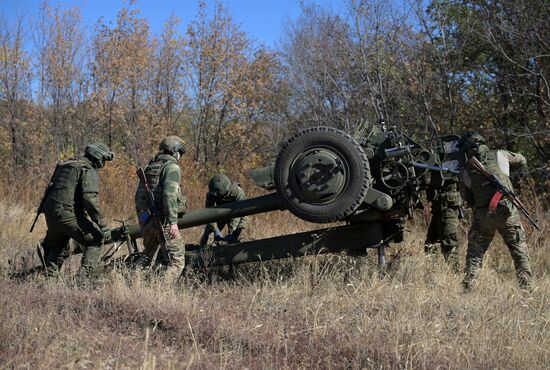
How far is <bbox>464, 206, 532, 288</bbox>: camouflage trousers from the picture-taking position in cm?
627

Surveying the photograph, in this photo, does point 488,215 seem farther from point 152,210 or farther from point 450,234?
point 152,210

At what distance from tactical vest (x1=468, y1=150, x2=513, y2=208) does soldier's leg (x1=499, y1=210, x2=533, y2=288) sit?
29 cm

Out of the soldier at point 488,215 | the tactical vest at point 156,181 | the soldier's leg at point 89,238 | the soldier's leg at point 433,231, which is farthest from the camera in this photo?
the soldier's leg at point 433,231

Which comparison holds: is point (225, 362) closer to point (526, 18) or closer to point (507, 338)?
point (507, 338)

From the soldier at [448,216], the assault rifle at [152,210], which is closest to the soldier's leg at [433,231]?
the soldier at [448,216]

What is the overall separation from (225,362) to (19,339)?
1447mm

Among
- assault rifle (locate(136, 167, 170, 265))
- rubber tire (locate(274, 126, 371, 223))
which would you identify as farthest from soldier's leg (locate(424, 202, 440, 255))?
assault rifle (locate(136, 167, 170, 265))

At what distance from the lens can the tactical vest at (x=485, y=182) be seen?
6316 mm

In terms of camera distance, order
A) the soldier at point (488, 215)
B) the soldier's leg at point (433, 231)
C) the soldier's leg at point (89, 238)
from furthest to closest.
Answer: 1. the soldier's leg at point (433, 231)
2. the soldier's leg at point (89, 238)
3. the soldier at point (488, 215)

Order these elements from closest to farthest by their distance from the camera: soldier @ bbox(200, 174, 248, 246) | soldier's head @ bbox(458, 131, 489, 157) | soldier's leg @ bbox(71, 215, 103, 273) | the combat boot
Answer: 1. soldier's head @ bbox(458, 131, 489, 157)
2. the combat boot
3. soldier's leg @ bbox(71, 215, 103, 273)
4. soldier @ bbox(200, 174, 248, 246)

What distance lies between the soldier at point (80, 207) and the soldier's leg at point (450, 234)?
3927 millimetres

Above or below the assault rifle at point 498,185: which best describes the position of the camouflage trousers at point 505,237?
below

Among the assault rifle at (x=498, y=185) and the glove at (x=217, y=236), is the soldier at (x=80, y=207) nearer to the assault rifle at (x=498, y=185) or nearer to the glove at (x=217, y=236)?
the glove at (x=217, y=236)

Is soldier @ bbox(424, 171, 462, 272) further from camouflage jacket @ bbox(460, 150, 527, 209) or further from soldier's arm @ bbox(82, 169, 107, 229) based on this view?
soldier's arm @ bbox(82, 169, 107, 229)
